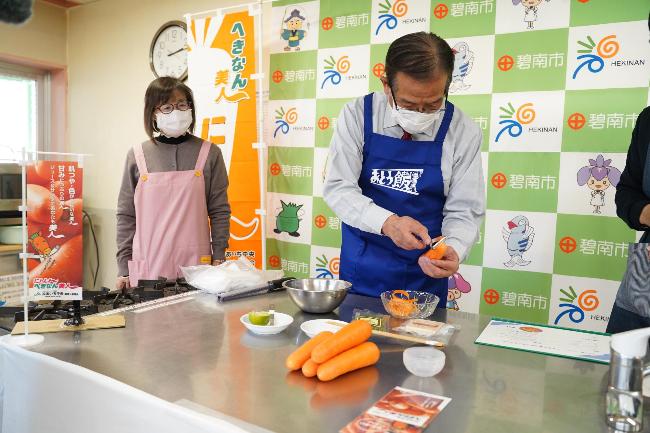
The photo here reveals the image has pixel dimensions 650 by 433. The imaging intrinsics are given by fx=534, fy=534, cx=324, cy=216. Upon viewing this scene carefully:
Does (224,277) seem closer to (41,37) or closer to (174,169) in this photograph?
(174,169)

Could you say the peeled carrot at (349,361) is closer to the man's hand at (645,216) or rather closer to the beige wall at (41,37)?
the man's hand at (645,216)

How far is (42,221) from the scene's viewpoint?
4.34 ft

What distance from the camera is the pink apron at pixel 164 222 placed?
256 cm

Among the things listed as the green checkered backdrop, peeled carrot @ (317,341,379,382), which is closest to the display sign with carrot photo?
peeled carrot @ (317,341,379,382)

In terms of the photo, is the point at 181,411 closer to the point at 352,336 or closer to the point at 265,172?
the point at 352,336

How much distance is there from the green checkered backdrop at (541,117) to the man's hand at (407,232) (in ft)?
5.17

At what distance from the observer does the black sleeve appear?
185 cm

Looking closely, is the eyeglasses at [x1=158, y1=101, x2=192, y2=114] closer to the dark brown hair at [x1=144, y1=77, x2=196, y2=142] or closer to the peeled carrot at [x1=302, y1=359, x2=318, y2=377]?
the dark brown hair at [x1=144, y1=77, x2=196, y2=142]

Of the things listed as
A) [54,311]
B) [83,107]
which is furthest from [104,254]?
[54,311]

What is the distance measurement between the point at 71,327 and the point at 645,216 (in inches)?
70.9

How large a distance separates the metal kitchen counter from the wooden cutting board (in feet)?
0.09

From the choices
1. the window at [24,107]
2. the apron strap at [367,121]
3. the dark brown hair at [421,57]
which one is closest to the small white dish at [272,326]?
the apron strap at [367,121]

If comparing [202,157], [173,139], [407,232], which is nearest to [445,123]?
[407,232]

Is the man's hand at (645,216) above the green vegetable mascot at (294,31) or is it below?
below
